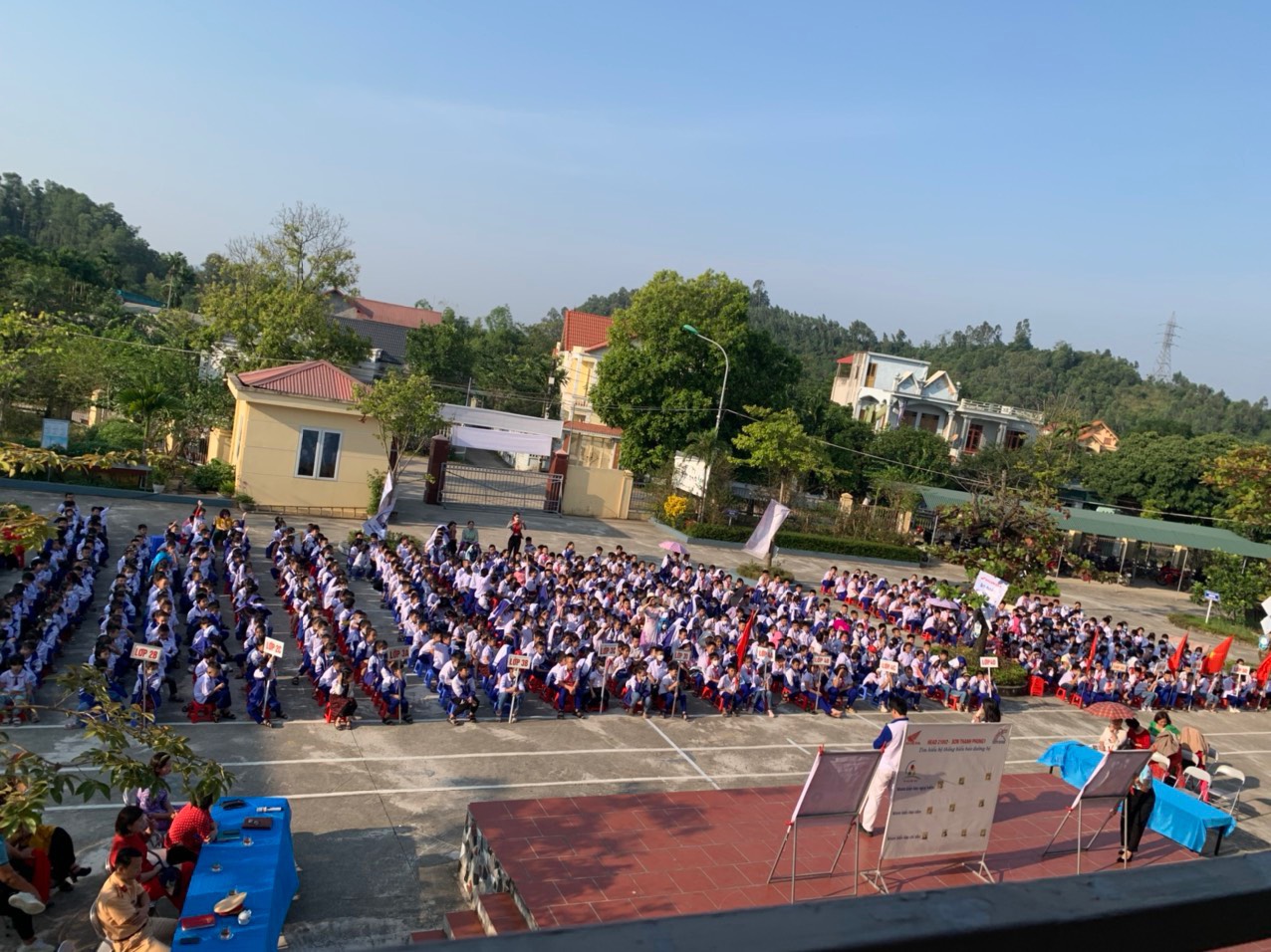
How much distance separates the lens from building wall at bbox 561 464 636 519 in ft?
103

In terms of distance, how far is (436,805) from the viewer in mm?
9812

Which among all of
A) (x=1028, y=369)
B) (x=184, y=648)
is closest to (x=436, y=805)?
(x=184, y=648)

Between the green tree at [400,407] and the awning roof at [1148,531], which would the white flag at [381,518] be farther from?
the awning roof at [1148,531]

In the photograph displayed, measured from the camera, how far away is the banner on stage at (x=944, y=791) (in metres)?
7.96

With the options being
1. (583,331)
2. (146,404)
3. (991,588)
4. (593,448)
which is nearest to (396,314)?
(583,331)

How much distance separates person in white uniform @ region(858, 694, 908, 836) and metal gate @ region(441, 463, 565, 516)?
2232 centimetres

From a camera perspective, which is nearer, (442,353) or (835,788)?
(835,788)

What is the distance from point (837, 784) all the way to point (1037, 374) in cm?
10822

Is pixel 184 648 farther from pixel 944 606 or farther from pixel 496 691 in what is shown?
pixel 944 606

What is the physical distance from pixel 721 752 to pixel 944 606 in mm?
10528

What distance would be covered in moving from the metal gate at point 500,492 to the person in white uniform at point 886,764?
22322 millimetres

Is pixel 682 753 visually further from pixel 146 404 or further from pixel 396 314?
pixel 396 314

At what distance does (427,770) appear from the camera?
10719 millimetres

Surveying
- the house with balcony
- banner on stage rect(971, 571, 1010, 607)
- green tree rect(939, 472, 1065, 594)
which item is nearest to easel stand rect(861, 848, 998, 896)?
banner on stage rect(971, 571, 1010, 607)
